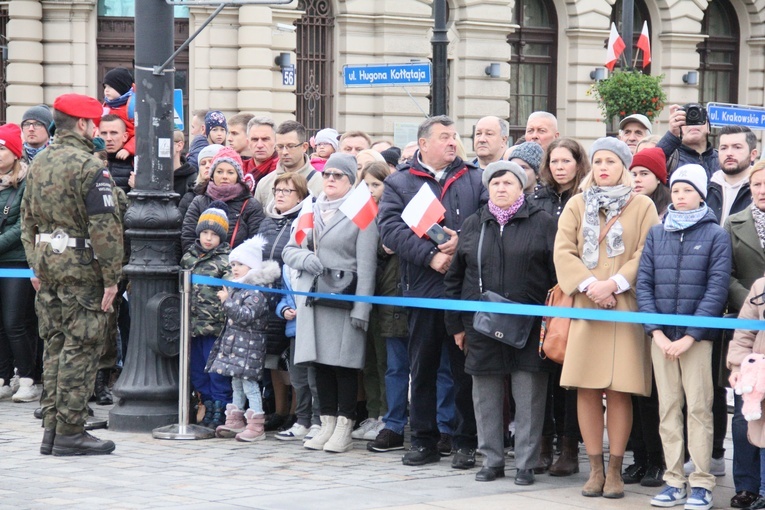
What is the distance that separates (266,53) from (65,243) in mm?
18526

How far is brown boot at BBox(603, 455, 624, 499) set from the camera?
7.63m

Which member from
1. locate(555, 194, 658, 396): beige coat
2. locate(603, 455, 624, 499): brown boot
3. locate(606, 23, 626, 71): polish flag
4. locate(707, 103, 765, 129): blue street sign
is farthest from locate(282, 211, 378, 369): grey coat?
locate(606, 23, 626, 71): polish flag

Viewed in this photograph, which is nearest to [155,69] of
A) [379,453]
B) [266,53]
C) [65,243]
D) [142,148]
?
[142,148]

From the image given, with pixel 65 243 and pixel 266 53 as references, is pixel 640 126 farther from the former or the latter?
pixel 266 53

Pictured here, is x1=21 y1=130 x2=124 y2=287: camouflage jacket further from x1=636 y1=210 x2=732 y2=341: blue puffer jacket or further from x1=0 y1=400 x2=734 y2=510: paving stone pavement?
x1=636 y1=210 x2=732 y2=341: blue puffer jacket

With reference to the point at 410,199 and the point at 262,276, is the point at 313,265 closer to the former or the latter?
the point at 262,276

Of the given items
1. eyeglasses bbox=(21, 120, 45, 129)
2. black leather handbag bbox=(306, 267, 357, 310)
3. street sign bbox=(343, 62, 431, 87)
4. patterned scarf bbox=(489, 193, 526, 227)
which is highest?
street sign bbox=(343, 62, 431, 87)

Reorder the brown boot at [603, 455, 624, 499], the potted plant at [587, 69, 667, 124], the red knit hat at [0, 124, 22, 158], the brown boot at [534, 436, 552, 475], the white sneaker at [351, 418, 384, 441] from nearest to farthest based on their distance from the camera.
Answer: the brown boot at [603, 455, 624, 499] < the brown boot at [534, 436, 552, 475] < the white sneaker at [351, 418, 384, 441] < the red knit hat at [0, 124, 22, 158] < the potted plant at [587, 69, 667, 124]

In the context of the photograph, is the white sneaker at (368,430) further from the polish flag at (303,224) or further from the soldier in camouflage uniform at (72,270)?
the soldier in camouflage uniform at (72,270)

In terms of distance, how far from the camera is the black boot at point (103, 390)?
1073cm

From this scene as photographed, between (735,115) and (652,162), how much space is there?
4.34m

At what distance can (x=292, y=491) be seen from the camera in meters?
7.59

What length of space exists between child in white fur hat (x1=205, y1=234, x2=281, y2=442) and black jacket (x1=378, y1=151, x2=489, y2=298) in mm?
1078

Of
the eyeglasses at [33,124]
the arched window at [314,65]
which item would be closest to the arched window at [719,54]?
the arched window at [314,65]
